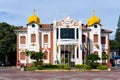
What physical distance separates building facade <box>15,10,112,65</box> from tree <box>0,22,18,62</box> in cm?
610

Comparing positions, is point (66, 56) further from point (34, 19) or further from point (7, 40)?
point (7, 40)

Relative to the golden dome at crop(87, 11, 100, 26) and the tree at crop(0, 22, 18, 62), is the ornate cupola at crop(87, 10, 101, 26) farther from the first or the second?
the tree at crop(0, 22, 18, 62)

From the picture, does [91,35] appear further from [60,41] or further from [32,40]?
[32,40]

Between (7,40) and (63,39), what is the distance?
47.3 feet

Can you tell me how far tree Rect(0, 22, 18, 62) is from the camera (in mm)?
75562

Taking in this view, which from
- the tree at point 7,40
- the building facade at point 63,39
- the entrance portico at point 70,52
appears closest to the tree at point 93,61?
the building facade at point 63,39

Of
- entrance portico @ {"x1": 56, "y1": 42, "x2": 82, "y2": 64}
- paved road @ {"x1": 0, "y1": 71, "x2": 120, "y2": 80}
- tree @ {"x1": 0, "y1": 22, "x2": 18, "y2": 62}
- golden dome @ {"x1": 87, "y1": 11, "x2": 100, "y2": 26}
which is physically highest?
golden dome @ {"x1": 87, "y1": 11, "x2": 100, "y2": 26}

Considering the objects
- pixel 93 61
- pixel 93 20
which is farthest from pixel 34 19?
pixel 93 61

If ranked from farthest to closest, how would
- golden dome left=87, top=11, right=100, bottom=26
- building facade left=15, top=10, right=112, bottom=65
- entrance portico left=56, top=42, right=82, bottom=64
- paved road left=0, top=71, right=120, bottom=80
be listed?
golden dome left=87, top=11, right=100, bottom=26 → building facade left=15, top=10, right=112, bottom=65 → entrance portico left=56, top=42, right=82, bottom=64 → paved road left=0, top=71, right=120, bottom=80

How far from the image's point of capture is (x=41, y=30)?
70.4 metres

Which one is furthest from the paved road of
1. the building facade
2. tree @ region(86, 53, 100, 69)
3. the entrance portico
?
the entrance portico

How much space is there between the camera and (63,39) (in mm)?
67750

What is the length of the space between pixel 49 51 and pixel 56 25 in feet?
17.0

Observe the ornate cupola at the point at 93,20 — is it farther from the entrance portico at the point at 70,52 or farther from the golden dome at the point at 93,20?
the entrance portico at the point at 70,52
